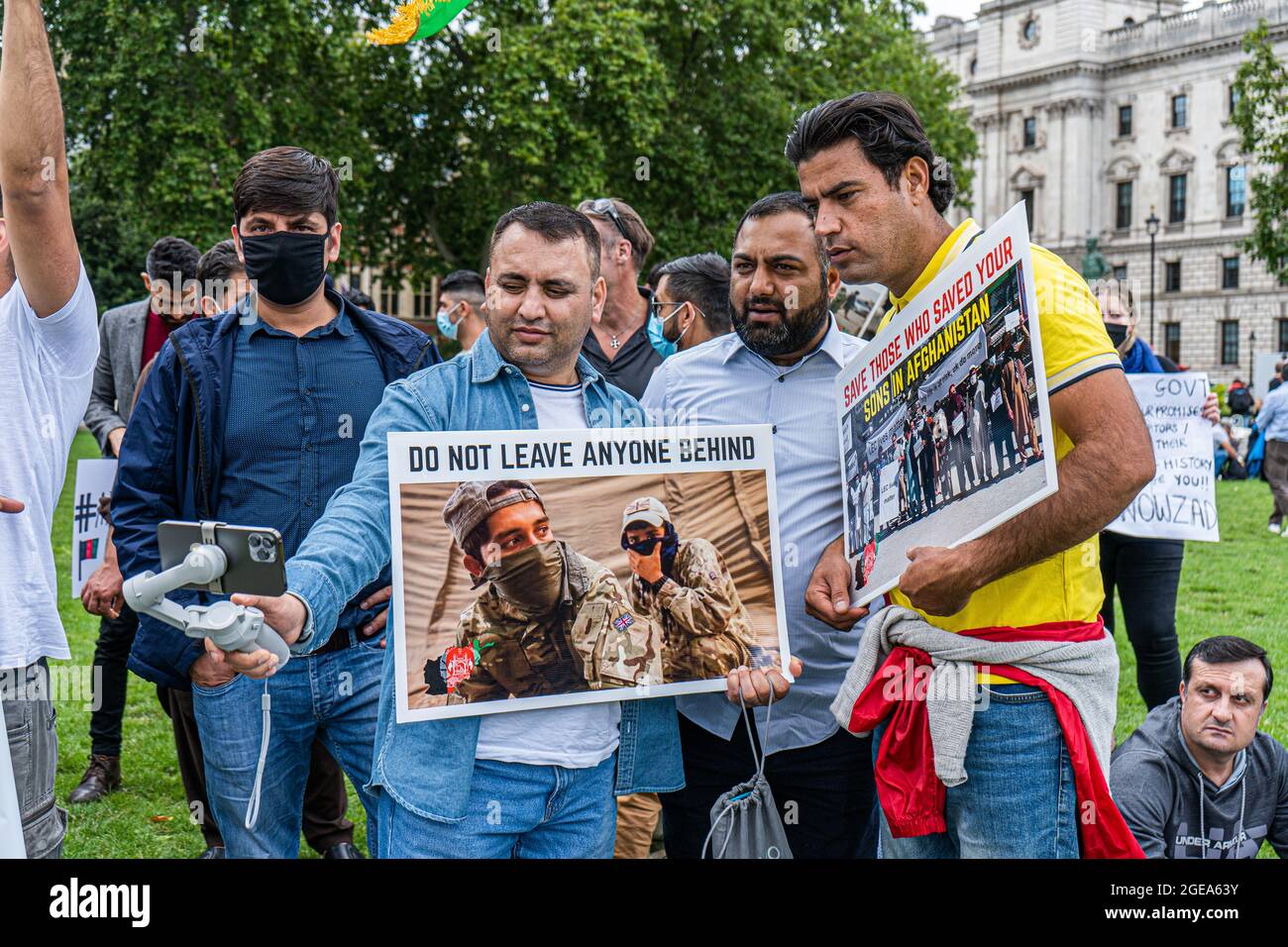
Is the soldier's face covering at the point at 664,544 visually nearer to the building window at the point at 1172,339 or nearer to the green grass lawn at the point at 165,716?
the green grass lawn at the point at 165,716

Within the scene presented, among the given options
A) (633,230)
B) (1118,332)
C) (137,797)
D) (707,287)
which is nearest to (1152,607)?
(1118,332)

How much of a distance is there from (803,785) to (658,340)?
9.14 ft

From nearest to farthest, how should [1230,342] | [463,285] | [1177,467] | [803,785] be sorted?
[803,785], [1177,467], [463,285], [1230,342]

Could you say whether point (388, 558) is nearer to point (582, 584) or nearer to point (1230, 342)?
point (582, 584)

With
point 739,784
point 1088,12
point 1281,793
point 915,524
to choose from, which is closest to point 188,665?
point 739,784

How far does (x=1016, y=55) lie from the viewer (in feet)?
232

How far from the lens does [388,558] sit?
8.91ft

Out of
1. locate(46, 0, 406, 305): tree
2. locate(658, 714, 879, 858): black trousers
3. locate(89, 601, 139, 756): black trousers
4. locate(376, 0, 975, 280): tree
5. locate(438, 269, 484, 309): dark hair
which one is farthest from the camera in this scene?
locate(376, 0, 975, 280): tree

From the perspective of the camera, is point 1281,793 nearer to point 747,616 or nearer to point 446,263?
point 747,616

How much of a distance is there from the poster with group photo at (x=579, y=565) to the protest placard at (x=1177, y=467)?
3697 mm

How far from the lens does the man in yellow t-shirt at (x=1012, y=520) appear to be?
2.32 metres

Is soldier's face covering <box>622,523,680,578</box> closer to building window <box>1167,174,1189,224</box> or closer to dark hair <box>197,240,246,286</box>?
dark hair <box>197,240,246,286</box>

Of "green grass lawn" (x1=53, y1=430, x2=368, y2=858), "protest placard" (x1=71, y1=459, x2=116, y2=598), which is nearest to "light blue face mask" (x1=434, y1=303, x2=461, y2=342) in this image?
"protest placard" (x1=71, y1=459, x2=116, y2=598)

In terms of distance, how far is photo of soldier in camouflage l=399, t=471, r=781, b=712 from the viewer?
8.54ft
